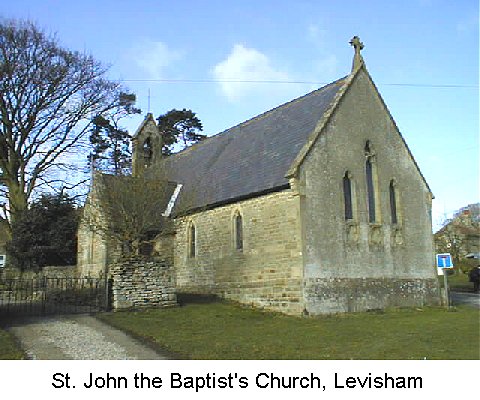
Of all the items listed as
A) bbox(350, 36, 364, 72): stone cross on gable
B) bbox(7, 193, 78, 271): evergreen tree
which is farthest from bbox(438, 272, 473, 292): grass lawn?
bbox(7, 193, 78, 271): evergreen tree

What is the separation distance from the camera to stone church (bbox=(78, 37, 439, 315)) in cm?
1952

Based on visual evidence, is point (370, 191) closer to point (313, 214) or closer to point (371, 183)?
point (371, 183)

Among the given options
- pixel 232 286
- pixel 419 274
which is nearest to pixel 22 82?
pixel 232 286

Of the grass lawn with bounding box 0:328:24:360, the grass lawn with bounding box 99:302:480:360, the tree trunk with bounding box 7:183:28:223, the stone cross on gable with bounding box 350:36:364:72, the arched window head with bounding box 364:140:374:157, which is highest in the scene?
the stone cross on gable with bounding box 350:36:364:72

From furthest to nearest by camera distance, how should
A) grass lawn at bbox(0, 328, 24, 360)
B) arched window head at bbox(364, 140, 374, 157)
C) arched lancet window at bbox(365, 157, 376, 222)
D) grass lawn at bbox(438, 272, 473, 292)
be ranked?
grass lawn at bbox(438, 272, 473, 292) < arched window head at bbox(364, 140, 374, 157) < arched lancet window at bbox(365, 157, 376, 222) < grass lawn at bbox(0, 328, 24, 360)

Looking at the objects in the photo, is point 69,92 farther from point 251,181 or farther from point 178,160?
point 251,181

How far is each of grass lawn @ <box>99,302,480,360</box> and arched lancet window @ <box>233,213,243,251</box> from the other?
3326 millimetres

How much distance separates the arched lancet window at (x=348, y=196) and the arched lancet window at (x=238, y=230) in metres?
4.89

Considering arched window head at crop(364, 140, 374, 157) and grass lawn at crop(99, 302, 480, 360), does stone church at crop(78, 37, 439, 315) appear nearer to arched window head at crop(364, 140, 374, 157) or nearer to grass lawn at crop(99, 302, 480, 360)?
Result: arched window head at crop(364, 140, 374, 157)

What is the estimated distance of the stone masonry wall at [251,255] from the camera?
19188 millimetres

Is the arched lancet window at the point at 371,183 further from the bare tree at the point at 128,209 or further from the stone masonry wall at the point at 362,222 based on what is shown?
the bare tree at the point at 128,209

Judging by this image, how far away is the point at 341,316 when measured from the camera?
1867 centimetres

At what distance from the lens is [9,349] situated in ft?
35.9

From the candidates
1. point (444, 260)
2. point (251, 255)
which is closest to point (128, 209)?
point (251, 255)
